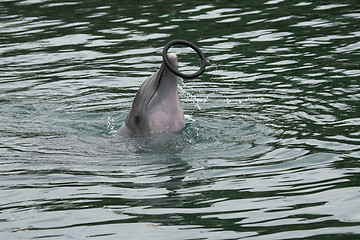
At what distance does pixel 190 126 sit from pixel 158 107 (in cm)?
72

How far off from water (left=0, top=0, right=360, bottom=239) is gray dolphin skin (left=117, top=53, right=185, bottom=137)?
140 millimetres

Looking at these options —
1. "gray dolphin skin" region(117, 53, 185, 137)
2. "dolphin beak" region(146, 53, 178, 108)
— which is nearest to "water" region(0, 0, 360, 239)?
"gray dolphin skin" region(117, 53, 185, 137)

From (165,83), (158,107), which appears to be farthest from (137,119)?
(165,83)

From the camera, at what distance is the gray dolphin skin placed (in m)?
8.39

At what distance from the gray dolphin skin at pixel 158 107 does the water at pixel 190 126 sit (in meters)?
0.14

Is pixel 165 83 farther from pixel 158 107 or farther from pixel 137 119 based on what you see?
pixel 137 119

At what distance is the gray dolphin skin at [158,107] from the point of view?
839 centimetres

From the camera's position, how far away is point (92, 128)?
9898 millimetres

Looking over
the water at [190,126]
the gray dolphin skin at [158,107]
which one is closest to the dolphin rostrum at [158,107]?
the gray dolphin skin at [158,107]

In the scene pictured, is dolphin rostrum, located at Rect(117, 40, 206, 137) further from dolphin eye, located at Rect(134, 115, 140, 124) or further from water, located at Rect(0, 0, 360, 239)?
water, located at Rect(0, 0, 360, 239)

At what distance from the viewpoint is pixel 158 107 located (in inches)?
337

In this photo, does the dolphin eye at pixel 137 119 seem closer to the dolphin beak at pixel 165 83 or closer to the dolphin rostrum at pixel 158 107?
the dolphin rostrum at pixel 158 107

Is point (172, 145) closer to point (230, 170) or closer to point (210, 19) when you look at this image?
point (230, 170)

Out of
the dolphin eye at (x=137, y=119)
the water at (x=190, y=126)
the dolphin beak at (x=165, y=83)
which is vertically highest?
the dolphin beak at (x=165, y=83)
